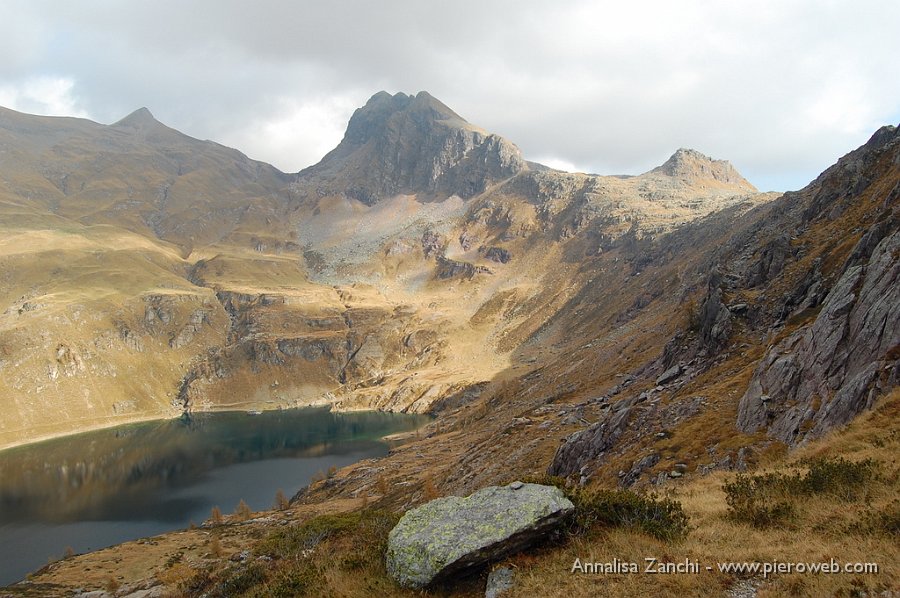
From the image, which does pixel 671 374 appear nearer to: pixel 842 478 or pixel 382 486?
pixel 842 478

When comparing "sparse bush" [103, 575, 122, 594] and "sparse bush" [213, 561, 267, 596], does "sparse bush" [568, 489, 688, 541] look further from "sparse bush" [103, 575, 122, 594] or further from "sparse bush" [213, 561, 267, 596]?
"sparse bush" [103, 575, 122, 594]

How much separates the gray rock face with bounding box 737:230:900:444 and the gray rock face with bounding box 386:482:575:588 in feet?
58.0

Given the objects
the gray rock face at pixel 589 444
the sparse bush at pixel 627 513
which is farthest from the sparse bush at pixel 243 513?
the sparse bush at pixel 627 513

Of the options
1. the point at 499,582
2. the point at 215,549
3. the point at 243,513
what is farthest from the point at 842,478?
the point at 243,513

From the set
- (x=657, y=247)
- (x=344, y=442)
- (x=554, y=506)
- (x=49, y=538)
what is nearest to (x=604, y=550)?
(x=554, y=506)

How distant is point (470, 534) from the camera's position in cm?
1413

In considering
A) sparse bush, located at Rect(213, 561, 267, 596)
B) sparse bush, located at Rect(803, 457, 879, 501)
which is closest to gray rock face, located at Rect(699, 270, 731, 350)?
sparse bush, located at Rect(803, 457, 879, 501)

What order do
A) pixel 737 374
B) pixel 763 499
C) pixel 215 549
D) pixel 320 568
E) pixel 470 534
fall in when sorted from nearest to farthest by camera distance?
1. pixel 470 534
2. pixel 763 499
3. pixel 320 568
4. pixel 737 374
5. pixel 215 549

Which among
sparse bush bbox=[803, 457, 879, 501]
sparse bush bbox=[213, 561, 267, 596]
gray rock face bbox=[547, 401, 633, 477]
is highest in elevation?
sparse bush bbox=[803, 457, 879, 501]

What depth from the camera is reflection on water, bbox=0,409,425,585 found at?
91.4m

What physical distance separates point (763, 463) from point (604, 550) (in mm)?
14211

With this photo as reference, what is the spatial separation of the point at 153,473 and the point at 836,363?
152968 mm

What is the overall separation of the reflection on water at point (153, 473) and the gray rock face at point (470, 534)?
94155mm

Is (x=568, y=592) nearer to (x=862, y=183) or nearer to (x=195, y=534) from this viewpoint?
(x=862, y=183)
